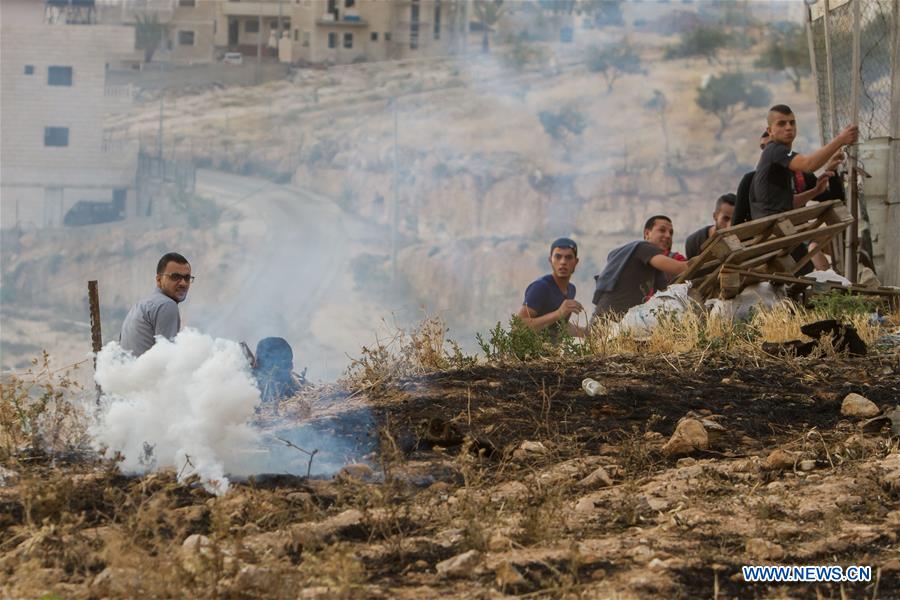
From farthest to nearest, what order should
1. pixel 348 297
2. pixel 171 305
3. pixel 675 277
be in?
pixel 348 297 → pixel 675 277 → pixel 171 305

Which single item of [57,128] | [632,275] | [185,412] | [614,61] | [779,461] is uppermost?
[614,61]

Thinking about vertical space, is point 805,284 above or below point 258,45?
below

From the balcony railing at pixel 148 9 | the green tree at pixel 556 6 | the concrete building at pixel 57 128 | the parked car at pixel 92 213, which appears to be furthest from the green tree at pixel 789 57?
the balcony railing at pixel 148 9

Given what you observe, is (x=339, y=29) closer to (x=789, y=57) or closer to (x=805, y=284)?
(x=789, y=57)

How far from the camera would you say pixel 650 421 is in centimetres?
676

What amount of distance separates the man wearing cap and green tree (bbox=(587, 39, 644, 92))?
217ft

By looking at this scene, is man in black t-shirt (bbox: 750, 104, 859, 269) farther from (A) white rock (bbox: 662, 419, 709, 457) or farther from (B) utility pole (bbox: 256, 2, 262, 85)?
(B) utility pole (bbox: 256, 2, 262, 85)

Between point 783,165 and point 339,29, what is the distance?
253 feet

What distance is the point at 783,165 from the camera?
9.80m

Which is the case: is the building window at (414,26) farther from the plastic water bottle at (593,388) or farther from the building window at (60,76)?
the plastic water bottle at (593,388)

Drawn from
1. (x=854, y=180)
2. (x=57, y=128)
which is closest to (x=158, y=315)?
(x=854, y=180)

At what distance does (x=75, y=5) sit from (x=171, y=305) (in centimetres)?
7268

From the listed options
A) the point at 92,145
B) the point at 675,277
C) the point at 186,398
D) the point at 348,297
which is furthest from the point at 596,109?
the point at 186,398

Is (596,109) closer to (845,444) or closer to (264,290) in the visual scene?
(264,290)
